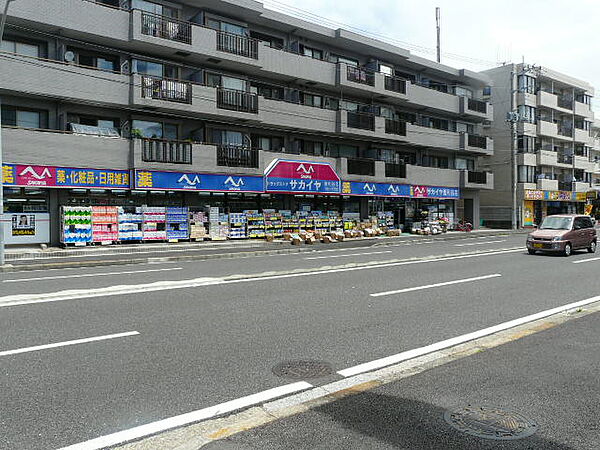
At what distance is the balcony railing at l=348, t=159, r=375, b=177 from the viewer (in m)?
31.3

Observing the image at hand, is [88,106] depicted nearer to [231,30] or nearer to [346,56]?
[231,30]

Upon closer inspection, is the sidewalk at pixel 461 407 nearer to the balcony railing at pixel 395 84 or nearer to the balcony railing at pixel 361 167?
the balcony railing at pixel 361 167

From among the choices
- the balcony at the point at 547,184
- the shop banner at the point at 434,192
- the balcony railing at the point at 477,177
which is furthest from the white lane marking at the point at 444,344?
the balcony at the point at 547,184

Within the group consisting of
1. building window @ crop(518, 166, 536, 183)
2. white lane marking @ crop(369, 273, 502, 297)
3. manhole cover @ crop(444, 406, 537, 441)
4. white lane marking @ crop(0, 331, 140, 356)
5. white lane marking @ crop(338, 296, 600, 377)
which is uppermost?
building window @ crop(518, 166, 536, 183)

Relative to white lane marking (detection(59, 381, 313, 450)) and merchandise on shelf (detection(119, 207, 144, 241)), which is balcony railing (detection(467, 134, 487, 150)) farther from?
white lane marking (detection(59, 381, 313, 450))

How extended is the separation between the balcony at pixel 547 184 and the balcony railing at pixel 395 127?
23.6 meters

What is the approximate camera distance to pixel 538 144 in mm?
51125

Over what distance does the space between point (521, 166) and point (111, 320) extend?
4910cm

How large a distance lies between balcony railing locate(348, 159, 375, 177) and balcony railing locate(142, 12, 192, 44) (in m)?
13.0

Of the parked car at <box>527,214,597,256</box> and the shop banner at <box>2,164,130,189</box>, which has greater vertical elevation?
the shop banner at <box>2,164,130,189</box>

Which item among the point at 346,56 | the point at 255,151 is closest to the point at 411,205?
the point at 346,56

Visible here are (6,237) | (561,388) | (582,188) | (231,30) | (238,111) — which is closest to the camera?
(561,388)

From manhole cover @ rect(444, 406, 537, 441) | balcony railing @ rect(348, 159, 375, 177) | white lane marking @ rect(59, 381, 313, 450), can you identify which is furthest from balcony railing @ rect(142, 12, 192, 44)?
manhole cover @ rect(444, 406, 537, 441)

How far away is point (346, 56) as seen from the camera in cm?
3369
